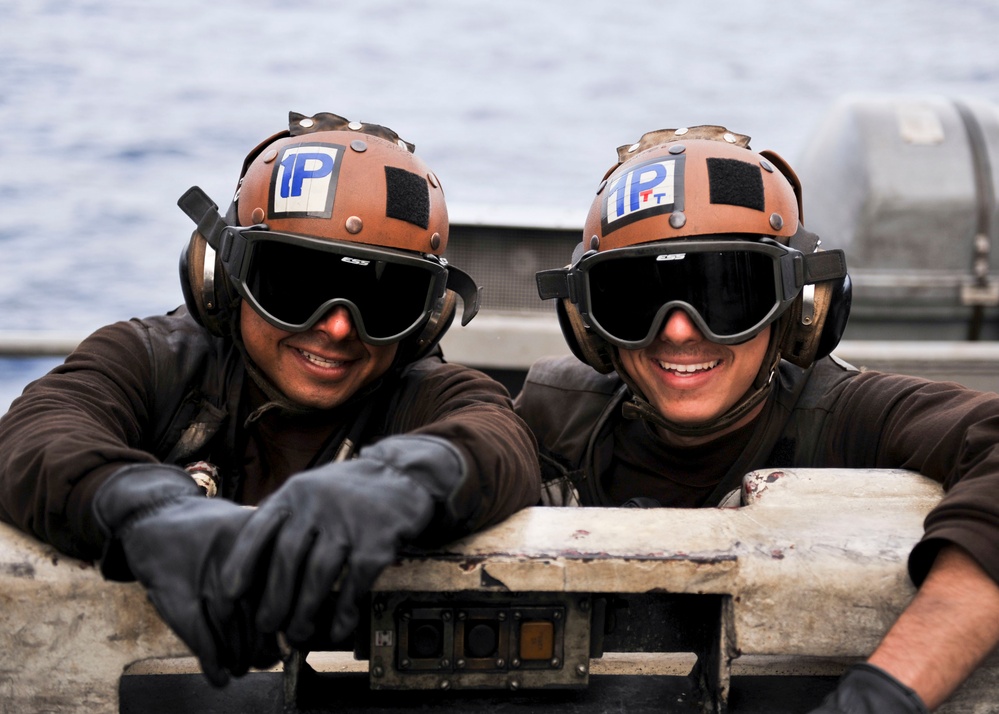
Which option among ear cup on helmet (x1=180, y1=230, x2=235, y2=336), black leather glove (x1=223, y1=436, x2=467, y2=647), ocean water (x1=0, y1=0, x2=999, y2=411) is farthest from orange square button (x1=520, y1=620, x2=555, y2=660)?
ocean water (x1=0, y1=0, x2=999, y2=411)

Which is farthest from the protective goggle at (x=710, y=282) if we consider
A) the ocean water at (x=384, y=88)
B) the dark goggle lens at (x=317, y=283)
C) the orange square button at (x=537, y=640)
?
the ocean water at (x=384, y=88)

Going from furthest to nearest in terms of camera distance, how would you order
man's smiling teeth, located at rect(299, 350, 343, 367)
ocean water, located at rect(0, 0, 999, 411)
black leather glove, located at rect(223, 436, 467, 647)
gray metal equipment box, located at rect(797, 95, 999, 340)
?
ocean water, located at rect(0, 0, 999, 411)
gray metal equipment box, located at rect(797, 95, 999, 340)
man's smiling teeth, located at rect(299, 350, 343, 367)
black leather glove, located at rect(223, 436, 467, 647)

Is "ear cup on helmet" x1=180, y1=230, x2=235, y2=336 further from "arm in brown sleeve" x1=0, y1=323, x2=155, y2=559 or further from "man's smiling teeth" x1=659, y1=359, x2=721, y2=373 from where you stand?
"man's smiling teeth" x1=659, y1=359, x2=721, y2=373

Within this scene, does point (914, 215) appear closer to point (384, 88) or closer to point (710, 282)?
point (710, 282)

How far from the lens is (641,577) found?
1.63m

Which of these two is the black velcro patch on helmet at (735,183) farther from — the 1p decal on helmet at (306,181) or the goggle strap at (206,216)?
the goggle strap at (206,216)

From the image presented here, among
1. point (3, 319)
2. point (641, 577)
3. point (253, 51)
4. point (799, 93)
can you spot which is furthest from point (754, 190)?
point (253, 51)

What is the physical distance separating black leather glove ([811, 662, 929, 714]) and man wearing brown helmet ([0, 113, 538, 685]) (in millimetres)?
575

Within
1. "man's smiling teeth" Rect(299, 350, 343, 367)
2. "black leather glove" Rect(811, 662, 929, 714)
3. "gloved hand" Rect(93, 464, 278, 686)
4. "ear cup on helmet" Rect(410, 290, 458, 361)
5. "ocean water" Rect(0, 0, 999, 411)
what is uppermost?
"ocean water" Rect(0, 0, 999, 411)

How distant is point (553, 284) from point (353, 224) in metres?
0.47

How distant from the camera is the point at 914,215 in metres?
4.09

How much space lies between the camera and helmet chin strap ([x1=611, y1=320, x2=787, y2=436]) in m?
2.32

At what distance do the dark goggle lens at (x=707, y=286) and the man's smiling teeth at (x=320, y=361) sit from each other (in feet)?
2.00

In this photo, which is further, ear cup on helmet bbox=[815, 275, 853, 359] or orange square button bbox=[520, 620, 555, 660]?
ear cup on helmet bbox=[815, 275, 853, 359]
